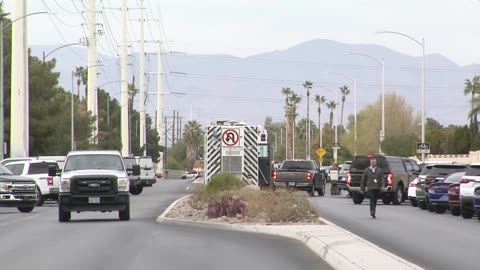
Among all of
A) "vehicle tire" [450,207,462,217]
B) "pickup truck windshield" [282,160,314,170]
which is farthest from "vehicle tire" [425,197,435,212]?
"pickup truck windshield" [282,160,314,170]

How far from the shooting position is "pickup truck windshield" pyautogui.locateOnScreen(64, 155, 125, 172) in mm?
32281

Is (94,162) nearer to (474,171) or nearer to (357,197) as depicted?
(474,171)

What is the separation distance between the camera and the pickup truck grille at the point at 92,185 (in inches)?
1234

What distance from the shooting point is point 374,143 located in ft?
381

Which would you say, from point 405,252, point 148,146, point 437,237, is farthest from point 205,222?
point 148,146

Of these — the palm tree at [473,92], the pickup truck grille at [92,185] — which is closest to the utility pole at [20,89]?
the pickup truck grille at [92,185]

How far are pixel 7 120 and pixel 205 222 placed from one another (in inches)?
1777

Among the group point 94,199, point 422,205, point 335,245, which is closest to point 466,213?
point 422,205

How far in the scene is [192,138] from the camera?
186 meters

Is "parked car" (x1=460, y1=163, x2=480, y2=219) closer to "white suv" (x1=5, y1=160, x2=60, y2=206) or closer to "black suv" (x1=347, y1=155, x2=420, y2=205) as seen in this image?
"black suv" (x1=347, y1=155, x2=420, y2=205)

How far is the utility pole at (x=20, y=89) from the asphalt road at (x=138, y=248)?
29.8m

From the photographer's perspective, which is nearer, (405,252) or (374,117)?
(405,252)

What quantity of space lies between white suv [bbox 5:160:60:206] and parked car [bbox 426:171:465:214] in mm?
15899

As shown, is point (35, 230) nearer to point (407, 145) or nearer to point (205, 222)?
point (205, 222)
